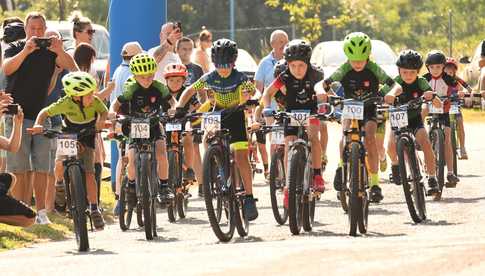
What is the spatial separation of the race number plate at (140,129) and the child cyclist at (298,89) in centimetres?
112

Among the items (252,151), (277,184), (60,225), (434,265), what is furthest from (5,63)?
(434,265)

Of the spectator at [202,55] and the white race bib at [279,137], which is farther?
the spectator at [202,55]

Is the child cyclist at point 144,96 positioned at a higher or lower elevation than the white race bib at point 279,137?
higher

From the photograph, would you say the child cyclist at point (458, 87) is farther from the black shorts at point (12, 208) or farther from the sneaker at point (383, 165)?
the black shorts at point (12, 208)

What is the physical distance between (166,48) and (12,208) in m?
5.45

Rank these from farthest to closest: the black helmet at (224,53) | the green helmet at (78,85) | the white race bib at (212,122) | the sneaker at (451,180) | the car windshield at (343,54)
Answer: the car windshield at (343,54), the sneaker at (451,180), the black helmet at (224,53), the green helmet at (78,85), the white race bib at (212,122)

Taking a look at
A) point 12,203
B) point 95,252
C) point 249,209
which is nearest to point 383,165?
point 249,209

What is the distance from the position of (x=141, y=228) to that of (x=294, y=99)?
1965 millimetres

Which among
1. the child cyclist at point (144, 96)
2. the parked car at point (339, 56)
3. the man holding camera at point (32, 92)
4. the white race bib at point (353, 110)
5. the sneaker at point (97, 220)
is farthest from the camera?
the parked car at point (339, 56)

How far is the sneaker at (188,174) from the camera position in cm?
1812

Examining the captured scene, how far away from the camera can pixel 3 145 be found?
49.0 feet

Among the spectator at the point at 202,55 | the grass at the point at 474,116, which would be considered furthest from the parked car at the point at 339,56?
the spectator at the point at 202,55

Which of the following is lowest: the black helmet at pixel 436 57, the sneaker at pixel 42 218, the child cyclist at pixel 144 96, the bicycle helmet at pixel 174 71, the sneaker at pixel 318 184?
the sneaker at pixel 42 218

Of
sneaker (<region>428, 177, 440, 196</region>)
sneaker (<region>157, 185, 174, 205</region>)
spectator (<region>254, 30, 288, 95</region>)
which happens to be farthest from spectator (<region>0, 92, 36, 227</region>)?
spectator (<region>254, 30, 288, 95</region>)
